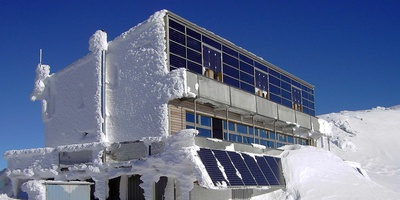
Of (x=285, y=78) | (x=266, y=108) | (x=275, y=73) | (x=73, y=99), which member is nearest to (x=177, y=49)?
(x=73, y=99)

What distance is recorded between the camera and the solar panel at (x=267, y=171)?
75.5 feet

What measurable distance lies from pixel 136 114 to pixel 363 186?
38.5 ft

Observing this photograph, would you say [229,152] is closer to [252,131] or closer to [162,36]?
[162,36]

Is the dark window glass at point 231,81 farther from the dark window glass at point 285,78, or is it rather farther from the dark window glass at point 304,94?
the dark window glass at point 304,94

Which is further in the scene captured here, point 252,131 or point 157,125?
point 252,131

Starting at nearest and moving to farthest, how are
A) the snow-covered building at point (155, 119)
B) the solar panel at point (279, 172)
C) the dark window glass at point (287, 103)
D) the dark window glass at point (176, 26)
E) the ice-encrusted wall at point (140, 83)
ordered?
the snow-covered building at point (155, 119) → the ice-encrusted wall at point (140, 83) → the dark window glass at point (176, 26) → the solar panel at point (279, 172) → the dark window glass at point (287, 103)

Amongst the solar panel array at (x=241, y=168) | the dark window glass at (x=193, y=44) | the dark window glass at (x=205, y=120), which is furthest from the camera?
the dark window glass at (x=205, y=120)

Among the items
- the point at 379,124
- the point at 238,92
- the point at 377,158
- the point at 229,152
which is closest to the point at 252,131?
the point at 238,92

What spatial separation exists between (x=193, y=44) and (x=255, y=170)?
22.7ft

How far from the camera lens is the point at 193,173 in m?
19.1

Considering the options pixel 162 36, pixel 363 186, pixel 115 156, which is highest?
pixel 162 36

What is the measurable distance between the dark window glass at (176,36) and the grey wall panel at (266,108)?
21.7 ft

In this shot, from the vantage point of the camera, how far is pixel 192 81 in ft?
71.0

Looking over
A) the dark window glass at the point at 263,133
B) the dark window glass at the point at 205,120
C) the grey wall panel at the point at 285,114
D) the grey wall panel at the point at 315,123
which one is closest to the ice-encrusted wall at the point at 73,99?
the dark window glass at the point at 205,120
